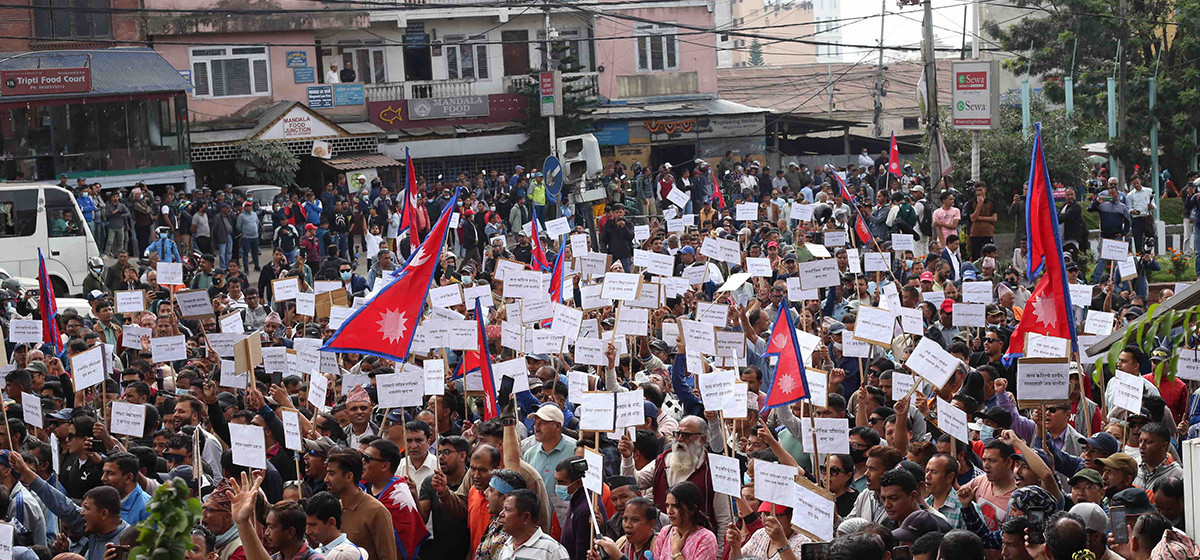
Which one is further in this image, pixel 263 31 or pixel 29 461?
pixel 263 31

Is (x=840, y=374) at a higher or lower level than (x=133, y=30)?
lower

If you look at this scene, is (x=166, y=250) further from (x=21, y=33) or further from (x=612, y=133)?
(x=612, y=133)

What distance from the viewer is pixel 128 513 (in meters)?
7.94

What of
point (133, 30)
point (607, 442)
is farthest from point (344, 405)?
point (133, 30)

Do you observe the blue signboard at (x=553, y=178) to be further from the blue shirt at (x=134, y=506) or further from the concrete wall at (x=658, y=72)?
the blue shirt at (x=134, y=506)

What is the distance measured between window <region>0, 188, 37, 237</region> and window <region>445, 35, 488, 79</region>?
19.5m

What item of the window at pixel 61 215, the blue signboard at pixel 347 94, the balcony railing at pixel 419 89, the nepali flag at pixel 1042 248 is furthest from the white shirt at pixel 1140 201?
the blue signboard at pixel 347 94

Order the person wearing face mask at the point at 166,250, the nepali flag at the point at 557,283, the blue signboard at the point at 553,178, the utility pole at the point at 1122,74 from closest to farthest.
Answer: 1. the nepali flag at the point at 557,283
2. the person wearing face mask at the point at 166,250
3. the blue signboard at the point at 553,178
4. the utility pole at the point at 1122,74

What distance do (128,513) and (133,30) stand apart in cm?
2955

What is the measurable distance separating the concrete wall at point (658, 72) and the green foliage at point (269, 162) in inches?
450

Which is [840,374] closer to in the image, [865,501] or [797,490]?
[865,501]

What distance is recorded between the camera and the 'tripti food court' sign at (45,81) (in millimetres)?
29562

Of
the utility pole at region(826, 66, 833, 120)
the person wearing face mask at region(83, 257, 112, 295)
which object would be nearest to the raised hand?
the person wearing face mask at region(83, 257, 112, 295)

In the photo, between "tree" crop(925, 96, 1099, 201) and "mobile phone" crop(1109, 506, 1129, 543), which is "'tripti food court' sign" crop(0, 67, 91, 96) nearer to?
"tree" crop(925, 96, 1099, 201)
